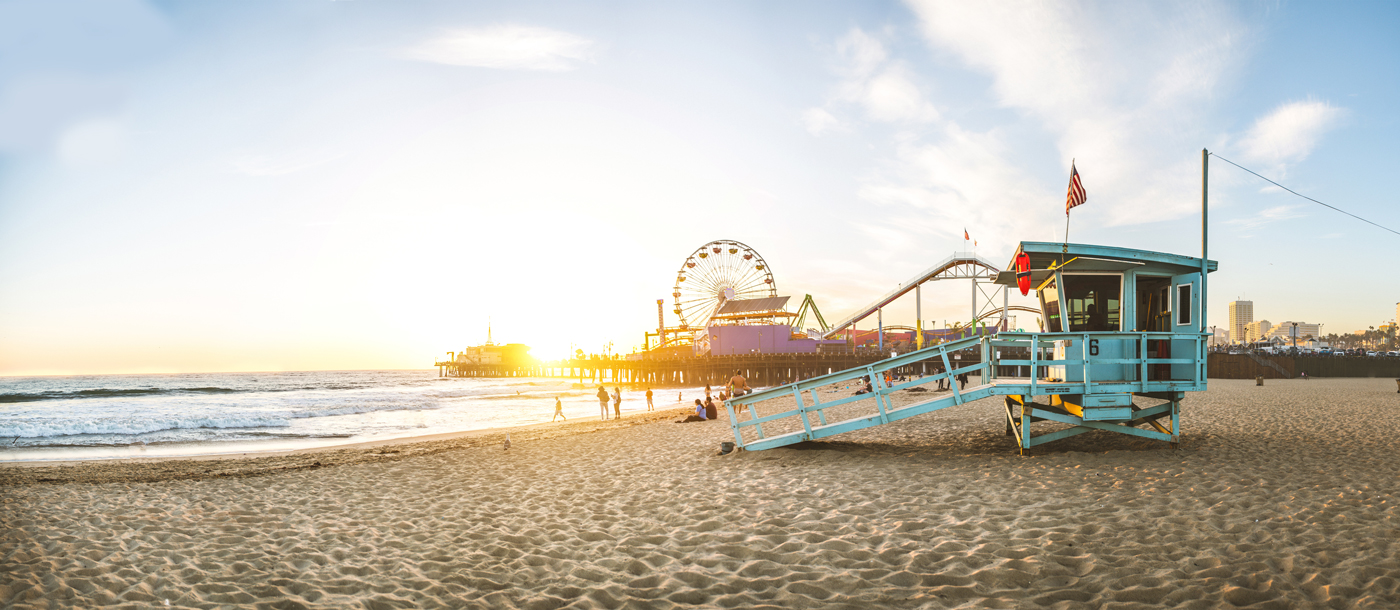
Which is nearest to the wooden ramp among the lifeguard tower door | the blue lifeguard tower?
the blue lifeguard tower

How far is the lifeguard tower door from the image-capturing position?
897 cm

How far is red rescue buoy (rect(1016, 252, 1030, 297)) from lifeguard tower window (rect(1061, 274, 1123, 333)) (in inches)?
20.8

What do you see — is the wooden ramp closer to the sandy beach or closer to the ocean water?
the sandy beach

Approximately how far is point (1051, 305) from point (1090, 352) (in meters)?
1.19

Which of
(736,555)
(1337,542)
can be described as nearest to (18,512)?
(736,555)

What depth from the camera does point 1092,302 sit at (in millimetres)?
9461

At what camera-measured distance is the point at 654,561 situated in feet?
16.1

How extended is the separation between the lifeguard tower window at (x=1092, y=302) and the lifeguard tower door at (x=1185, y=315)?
78cm

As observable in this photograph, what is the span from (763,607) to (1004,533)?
7.93ft

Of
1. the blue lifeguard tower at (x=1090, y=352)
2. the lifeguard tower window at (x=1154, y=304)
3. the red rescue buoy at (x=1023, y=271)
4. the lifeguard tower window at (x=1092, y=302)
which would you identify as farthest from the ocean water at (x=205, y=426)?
the lifeguard tower window at (x=1154, y=304)

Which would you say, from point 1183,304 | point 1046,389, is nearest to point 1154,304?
point 1183,304

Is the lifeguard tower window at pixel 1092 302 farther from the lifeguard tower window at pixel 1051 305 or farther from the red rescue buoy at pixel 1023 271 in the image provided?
the red rescue buoy at pixel 1023 271

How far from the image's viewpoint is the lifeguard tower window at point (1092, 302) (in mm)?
9359

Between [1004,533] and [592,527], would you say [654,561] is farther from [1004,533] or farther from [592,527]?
[1004,533]
